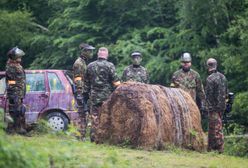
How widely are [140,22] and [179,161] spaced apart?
18.5 m

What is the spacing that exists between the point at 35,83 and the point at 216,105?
6.39 m

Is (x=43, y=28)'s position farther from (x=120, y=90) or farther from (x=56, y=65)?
(x=120, y=90)

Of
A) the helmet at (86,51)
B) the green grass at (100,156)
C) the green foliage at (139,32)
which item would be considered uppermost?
the green foliage at (139,32)

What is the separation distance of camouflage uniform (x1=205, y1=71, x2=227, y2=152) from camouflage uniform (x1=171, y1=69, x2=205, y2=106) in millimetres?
834

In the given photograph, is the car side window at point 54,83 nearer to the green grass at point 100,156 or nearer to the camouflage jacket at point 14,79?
the camouflage jacket at point 14,79

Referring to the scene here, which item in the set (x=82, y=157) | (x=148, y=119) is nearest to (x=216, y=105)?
(x=148, y=119)

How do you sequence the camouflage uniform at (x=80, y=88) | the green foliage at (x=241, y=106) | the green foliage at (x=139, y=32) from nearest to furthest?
the camouflage uniform at (x=80, y=88) → the green foliage at (x=241, y=106) → the green foliage at (x=139, y=32)

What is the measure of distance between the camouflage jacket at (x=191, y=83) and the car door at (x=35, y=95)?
15.7ft

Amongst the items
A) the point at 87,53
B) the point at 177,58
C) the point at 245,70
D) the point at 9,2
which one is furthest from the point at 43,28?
the point at 87,53

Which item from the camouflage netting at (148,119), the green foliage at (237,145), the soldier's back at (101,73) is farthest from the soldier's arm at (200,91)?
the soldier's back at (101,73)

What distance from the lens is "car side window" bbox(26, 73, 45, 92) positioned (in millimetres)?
20347

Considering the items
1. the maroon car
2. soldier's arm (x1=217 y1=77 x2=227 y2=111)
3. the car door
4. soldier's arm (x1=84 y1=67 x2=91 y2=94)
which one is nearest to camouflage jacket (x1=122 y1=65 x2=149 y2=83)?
soldier's arm (x1=84 y1=67 x2=91 y2=94)

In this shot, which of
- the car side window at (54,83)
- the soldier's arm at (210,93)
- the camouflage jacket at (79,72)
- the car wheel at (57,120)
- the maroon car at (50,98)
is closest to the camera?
the soldier's arm at (210,93)

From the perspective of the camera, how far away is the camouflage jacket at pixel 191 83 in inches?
652
